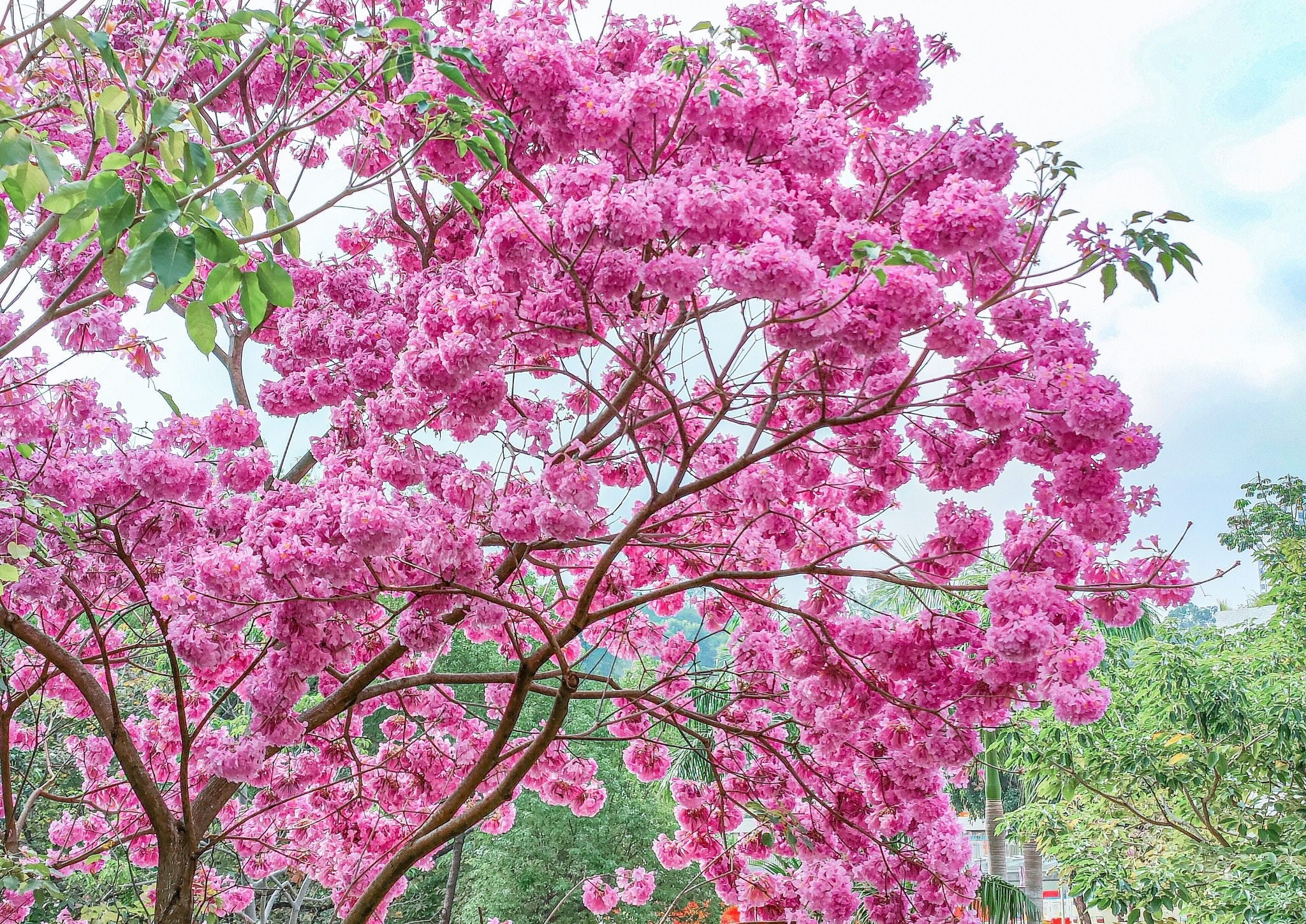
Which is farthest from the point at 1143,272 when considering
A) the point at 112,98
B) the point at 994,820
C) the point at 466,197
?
the point at 994,820

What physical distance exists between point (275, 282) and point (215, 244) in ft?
0.32

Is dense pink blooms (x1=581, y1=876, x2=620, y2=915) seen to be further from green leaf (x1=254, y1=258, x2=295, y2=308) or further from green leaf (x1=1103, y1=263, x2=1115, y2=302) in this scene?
green leaf (x1=254, y1=258, x2=295, y2=308)

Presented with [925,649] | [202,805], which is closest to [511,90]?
[925,649]

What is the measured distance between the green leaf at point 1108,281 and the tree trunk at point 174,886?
13.1 feet

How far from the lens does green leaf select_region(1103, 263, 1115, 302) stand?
2.87 m

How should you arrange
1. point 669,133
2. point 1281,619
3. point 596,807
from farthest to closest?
point 1281,619 → point 596,807 → point 669,133

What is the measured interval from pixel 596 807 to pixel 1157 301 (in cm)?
385

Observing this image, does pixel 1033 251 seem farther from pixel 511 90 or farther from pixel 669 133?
pixel 511 90

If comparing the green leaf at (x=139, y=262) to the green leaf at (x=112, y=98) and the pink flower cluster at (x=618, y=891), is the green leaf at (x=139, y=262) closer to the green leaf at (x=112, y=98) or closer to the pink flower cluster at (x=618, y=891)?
the green leaf at (x=112, y=98)

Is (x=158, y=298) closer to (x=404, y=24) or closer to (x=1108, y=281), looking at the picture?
(x=404, y=24)

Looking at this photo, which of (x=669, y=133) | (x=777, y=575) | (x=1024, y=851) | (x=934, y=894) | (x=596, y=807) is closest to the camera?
(x=669, y=133)

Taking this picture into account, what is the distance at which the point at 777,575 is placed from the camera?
128 inches

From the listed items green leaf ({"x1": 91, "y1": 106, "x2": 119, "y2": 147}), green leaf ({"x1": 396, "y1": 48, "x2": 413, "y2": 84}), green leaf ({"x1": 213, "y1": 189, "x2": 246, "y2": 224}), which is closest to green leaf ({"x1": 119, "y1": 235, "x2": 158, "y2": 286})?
green leaf ({"x1": 213, "y1": 189, "x2": 246, "y2": 224})

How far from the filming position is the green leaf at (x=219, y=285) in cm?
138
